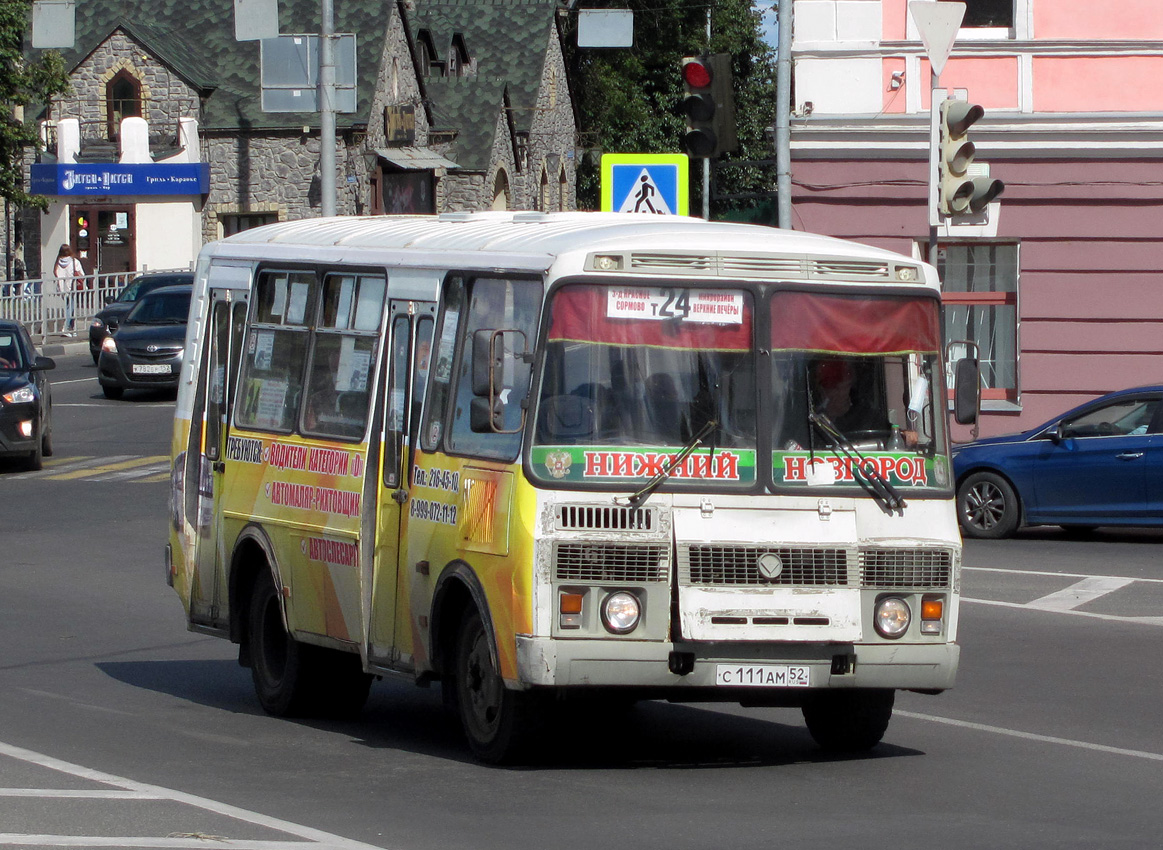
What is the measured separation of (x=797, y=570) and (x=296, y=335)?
3.34m

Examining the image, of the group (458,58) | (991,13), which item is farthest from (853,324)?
(458,58)

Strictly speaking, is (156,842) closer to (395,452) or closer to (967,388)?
(395,452)

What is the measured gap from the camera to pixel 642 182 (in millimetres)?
16297

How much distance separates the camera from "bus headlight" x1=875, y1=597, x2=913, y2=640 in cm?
855

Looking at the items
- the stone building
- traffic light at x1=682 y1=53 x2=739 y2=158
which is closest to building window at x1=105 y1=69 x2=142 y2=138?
the stone building

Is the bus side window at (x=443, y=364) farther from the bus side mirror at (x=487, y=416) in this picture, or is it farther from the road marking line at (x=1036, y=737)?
the road marking line at (x=1036, y=737)

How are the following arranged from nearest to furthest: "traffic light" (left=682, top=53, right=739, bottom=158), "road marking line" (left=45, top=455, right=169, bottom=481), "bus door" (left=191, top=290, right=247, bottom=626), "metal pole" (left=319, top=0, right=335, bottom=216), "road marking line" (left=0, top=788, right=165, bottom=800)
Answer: "road marking line" (left=0, top=788, right=165, bottom=800) → "bus door" (left=191, top=290, right=247, bottom=626) → "traffic light" (left=682, top=53, right=739, bottom=158) → "road marking line" (left=45, top=455, right=169, bottom=481) → "metal pole" (left=319, top=0, right=335, bottom=216)

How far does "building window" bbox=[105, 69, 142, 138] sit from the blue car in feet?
132

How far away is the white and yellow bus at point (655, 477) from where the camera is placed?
8.32 metres

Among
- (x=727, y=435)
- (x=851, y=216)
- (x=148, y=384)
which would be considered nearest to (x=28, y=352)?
(x=148, y=384)

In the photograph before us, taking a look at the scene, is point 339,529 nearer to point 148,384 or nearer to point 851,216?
point 851,216

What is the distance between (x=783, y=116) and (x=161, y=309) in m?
16.3

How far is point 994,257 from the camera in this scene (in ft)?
78.2

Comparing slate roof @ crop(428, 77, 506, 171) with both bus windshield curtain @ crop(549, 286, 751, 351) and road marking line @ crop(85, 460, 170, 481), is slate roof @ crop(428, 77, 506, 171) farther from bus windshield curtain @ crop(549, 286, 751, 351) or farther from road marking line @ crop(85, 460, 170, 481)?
bus windshield curtain @ crop(549, 286, 751, 351)
